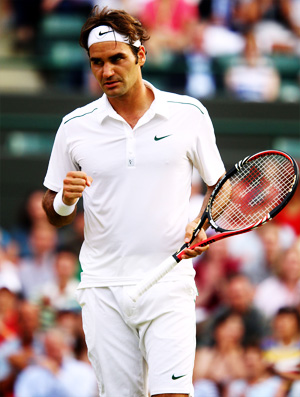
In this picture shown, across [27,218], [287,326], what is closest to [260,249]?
[287,326]

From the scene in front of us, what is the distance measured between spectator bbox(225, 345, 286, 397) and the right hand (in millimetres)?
3412

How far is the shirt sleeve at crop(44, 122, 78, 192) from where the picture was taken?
176 inches

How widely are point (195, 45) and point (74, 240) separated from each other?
302 centimetres

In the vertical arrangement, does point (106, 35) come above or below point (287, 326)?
above

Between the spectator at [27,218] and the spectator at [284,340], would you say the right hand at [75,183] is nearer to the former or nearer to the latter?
the spectator at [284,340]

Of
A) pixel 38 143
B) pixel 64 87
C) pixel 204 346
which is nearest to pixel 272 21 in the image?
pixel 64 87

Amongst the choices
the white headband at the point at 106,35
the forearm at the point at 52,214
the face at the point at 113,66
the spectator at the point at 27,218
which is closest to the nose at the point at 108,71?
the face at the point at 113,66

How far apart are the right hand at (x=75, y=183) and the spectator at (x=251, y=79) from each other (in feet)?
20.3

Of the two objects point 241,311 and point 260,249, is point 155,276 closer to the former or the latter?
point 241,311

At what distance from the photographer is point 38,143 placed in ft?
31.3

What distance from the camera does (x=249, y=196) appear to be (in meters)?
4.64

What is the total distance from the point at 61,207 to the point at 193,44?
6.32 meters

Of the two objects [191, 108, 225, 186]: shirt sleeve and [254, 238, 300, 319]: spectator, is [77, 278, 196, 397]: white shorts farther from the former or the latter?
[254, 238, 300, 319]: spectator

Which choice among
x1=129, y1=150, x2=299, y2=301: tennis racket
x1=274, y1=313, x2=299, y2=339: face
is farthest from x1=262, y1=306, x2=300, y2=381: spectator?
x1=129, y1=150, x2=299, y2=301: tennis racket
